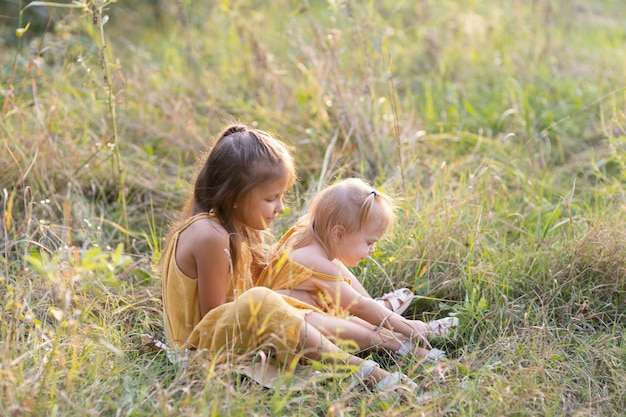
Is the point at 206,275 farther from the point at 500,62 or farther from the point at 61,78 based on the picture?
the point at 500,62

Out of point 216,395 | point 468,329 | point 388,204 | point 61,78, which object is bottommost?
point 468,329

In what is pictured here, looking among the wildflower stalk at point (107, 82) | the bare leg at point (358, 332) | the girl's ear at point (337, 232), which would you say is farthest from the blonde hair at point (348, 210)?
the wildflower stalk at point (107, 82)

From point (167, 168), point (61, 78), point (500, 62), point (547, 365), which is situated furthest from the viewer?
point (500, 62)

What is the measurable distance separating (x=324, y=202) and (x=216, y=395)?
0.85m

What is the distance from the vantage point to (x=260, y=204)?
237 cm

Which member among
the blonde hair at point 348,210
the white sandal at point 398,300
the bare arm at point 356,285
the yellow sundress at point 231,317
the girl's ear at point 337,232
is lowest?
the white sandal at point 398,300

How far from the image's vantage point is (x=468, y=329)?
2582mm

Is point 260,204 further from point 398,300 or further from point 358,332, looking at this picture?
point 398,300

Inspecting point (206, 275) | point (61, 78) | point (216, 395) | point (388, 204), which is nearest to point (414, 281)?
point (388, 204)

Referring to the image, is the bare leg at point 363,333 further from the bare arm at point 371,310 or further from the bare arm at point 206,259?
the bare arm at point 206,259

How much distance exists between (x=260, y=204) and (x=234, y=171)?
13 centimetres

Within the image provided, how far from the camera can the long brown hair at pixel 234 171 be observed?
2.33 meters

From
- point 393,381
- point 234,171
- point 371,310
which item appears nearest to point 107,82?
point 234,171

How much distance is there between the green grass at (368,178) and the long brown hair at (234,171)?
1.35 ft
